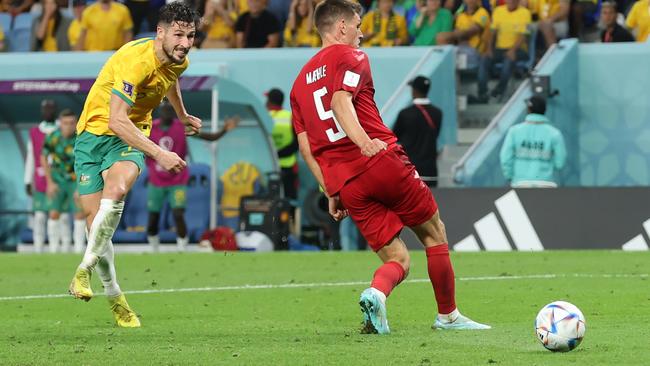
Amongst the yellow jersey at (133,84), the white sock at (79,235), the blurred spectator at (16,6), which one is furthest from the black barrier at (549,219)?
the blurred spectator at (16,6)

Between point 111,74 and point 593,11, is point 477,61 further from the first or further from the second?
point 111,74

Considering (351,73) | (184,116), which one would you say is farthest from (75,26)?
(351,73)

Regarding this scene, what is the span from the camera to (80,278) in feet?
30.6

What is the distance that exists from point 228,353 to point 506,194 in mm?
12126

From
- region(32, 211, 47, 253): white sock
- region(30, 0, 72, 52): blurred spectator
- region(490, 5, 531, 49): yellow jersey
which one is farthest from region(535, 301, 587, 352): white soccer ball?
region(30, 0, 72, 52): blurred spectator

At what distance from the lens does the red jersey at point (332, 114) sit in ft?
28.9

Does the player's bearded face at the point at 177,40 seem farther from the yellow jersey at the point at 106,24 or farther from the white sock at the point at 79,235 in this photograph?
the yellow jersey at the point at 106,24

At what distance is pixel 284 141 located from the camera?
907 inches

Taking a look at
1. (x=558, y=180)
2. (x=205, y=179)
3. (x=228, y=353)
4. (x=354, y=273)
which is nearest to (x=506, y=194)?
(x=558, y=180)

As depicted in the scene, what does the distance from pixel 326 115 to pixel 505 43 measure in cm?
1427

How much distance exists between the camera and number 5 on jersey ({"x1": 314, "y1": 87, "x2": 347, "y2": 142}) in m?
8.93

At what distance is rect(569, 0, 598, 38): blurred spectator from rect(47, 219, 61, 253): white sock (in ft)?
28.4

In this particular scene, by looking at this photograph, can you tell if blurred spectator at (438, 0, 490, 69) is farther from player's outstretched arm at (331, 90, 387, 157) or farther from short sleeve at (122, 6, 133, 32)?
player's outstretched arm at (331, 90, 387, 157)

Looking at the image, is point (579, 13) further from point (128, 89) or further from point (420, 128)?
point (128, 89)
